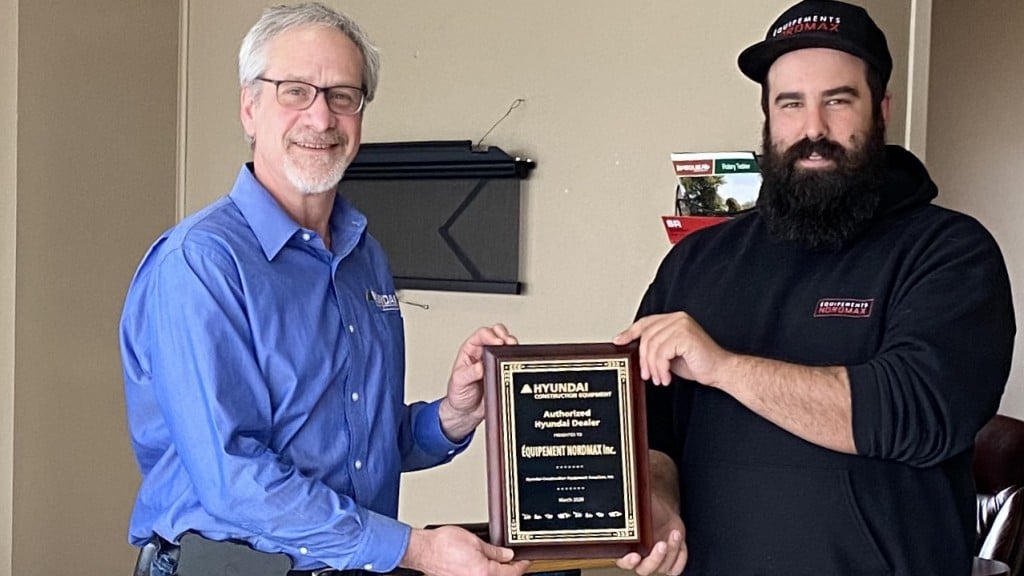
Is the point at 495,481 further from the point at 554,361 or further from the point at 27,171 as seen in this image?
the point at 27,171

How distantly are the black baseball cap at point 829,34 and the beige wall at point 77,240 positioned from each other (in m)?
2.59

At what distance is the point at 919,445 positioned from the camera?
1.65m

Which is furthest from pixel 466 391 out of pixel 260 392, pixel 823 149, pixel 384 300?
pixel 823 149

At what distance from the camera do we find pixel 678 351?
5.63 feet

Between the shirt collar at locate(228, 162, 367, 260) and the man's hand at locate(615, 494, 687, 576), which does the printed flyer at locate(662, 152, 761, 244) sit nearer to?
the man's hand at locate(615, 494, 687, 576)

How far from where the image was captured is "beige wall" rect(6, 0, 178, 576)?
12.1 ft

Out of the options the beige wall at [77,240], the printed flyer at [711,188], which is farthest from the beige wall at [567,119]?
the beige wall at [77,240]

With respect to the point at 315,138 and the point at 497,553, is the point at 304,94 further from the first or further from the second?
the point at 497,553

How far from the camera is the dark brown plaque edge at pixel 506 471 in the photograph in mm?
1809

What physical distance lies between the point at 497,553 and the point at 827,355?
0.56m

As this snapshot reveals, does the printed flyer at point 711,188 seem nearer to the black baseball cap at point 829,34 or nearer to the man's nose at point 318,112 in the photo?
the black baseball cap at point 829,34

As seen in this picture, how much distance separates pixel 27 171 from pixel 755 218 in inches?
99.7

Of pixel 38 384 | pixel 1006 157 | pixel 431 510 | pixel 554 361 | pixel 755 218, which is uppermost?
pixel 1006 157

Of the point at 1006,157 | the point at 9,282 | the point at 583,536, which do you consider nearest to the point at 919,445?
the point at 583,536
